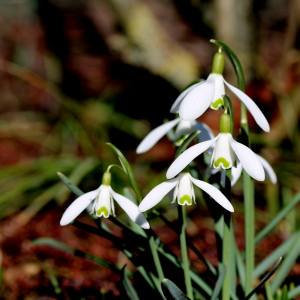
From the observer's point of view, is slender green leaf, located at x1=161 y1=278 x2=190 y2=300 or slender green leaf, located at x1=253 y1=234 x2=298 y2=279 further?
slender green leaf, located at x1=253 y1=234 x2=298 y2=279

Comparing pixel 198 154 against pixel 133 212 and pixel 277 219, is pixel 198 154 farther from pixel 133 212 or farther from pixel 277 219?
pixel 277 219

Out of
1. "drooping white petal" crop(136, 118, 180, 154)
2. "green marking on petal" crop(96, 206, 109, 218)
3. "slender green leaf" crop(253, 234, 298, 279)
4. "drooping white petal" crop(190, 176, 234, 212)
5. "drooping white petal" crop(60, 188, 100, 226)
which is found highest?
"drooping white petal" crop(190, 176, 234, 212)

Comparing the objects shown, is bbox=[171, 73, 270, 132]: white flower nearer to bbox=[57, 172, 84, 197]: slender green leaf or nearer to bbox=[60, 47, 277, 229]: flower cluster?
bbox=[60, 47, 277, 229]: flower cluster

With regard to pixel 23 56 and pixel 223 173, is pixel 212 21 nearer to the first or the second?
pixel 223 173

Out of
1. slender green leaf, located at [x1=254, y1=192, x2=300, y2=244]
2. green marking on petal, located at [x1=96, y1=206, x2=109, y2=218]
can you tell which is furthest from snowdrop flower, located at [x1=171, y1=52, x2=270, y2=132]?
slender green leaf, located at [x1=254, y1=192, x2=300, y2=244]

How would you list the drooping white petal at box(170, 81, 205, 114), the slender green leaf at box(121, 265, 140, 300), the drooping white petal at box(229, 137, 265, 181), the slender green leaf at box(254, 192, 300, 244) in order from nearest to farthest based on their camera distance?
the drooping white petal at box(229, 137, 265, 181) → the drooping white petal at box(170, 81, 205, 114) → the slender green leaf at box(121, 265, 140, 300) → the slender green leaf at box(254, 192, 300, 244)

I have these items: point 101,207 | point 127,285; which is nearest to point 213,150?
point 101,207
